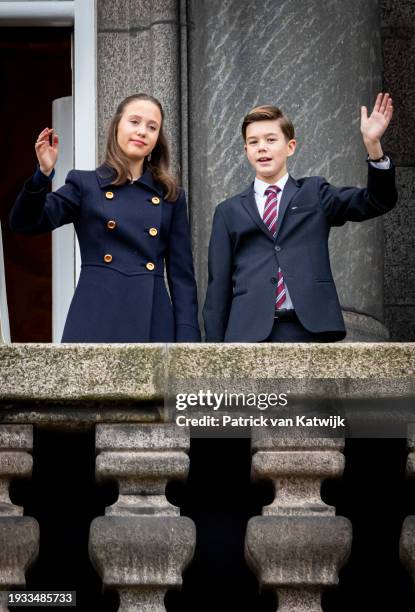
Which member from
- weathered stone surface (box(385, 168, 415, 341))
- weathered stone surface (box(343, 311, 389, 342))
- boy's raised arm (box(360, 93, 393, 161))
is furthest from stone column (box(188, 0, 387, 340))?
boy's raised arm (box(360, 93, 393, 161))

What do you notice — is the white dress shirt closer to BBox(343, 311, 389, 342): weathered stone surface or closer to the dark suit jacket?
the dark suit jacket

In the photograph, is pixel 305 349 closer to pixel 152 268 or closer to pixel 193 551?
pixel 193 551

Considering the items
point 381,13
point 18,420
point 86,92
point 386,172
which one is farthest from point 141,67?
point 18,420

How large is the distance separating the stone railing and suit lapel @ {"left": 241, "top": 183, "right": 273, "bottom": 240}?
1.69 meters

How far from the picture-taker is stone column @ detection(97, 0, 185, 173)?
775cm

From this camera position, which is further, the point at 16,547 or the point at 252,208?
the point at 252,208

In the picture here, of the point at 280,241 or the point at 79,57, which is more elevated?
the point at 79,57

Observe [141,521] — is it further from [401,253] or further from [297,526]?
[401,253]

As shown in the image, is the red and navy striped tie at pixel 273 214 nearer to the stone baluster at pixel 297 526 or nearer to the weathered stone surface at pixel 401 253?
the stone baluster at pixel 297 526

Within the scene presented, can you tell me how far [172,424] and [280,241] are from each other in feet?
5.73

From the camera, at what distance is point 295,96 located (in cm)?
770

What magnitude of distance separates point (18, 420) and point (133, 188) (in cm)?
189

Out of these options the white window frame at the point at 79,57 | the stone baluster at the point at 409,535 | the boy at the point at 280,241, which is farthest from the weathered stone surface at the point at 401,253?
the stone baluster at the point at 409,535

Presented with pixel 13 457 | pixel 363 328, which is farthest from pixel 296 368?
pixel 363 328
